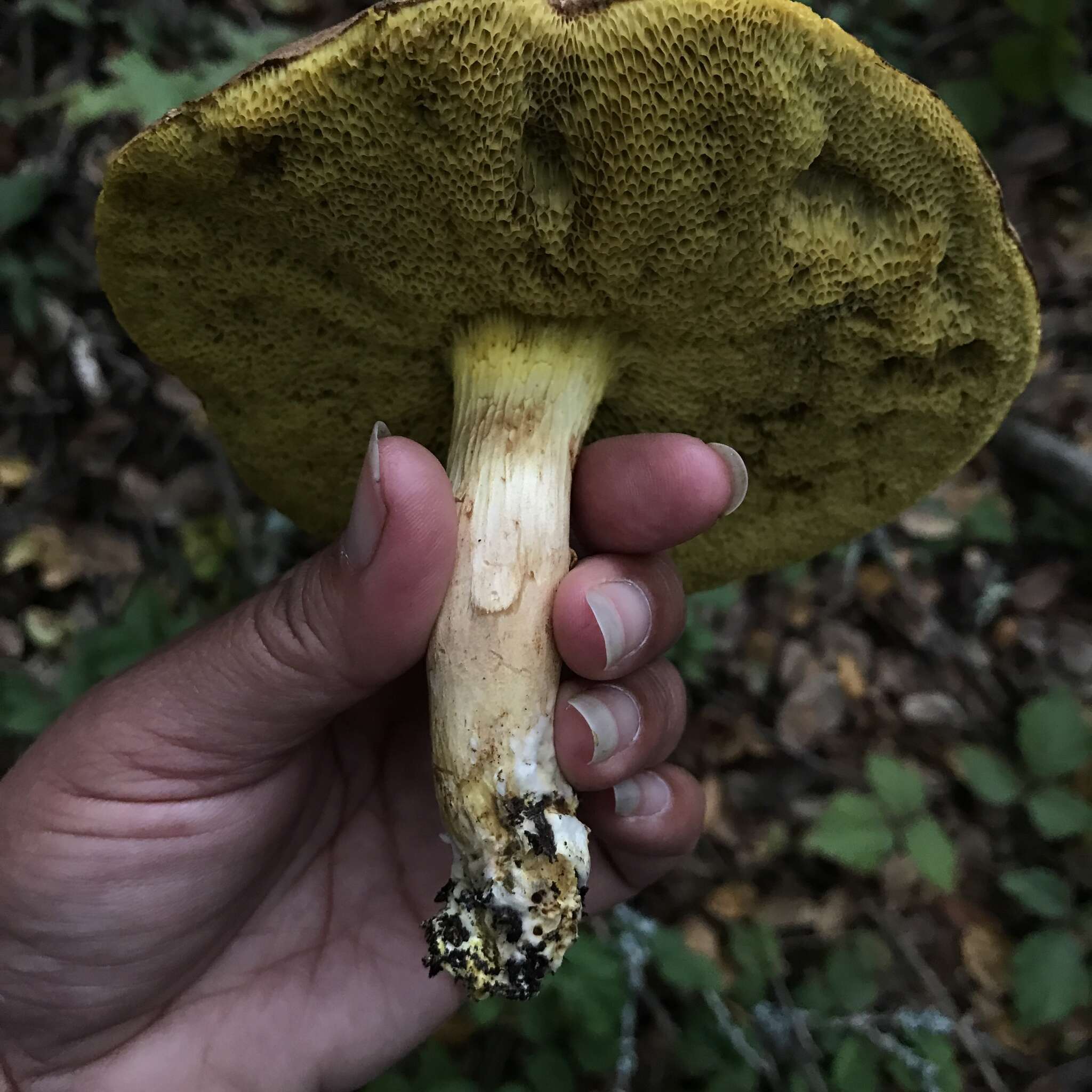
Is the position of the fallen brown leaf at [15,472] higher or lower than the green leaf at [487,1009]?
higher

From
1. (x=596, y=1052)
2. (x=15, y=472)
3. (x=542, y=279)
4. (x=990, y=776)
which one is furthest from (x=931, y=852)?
(x=15, y=472)

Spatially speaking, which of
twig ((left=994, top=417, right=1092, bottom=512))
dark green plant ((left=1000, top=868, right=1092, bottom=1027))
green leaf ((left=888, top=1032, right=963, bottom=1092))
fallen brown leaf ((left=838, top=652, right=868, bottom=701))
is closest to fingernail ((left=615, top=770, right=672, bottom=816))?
green leaf ((left=888, top=1032, right=963, bottom=1092))

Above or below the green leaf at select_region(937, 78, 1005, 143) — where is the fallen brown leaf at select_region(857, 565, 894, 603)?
below

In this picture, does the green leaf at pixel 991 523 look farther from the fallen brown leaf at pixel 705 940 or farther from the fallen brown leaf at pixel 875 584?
the fallen brown leaf at pixel 705 940

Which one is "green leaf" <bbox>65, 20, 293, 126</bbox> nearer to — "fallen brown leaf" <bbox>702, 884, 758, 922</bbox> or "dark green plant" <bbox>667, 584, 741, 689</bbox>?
"dark green plant" <bbox>667, 584, 741, 689</bbox>

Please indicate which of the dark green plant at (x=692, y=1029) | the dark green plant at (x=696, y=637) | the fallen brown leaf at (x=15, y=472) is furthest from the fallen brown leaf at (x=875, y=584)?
the fallen brown leaf at (x=15, y=472)
